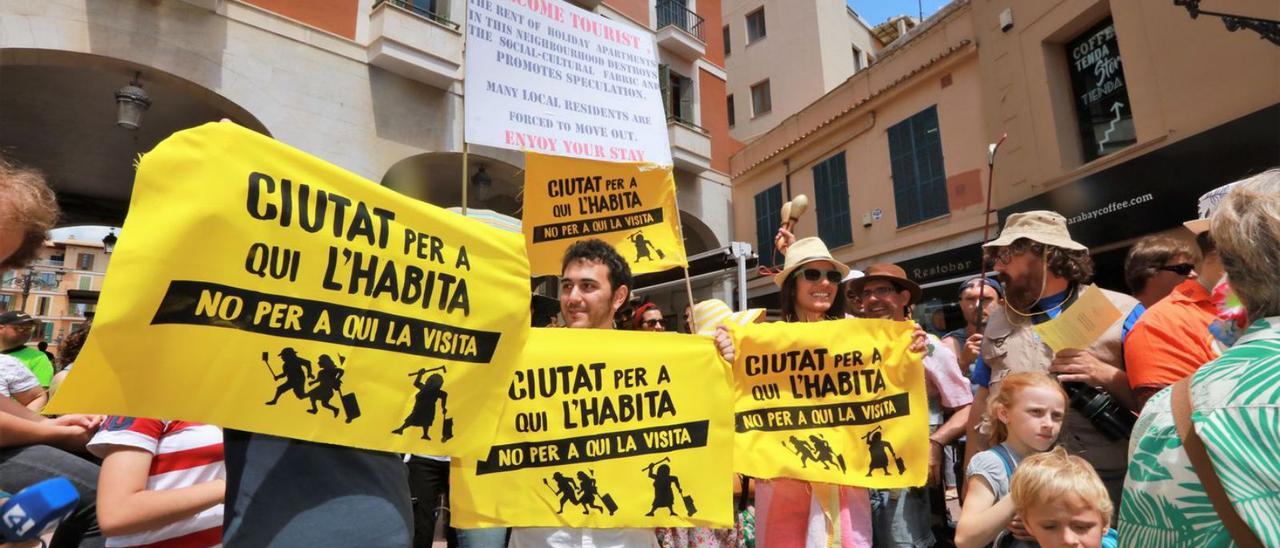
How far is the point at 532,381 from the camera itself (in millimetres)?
2357

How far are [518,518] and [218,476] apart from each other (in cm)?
92

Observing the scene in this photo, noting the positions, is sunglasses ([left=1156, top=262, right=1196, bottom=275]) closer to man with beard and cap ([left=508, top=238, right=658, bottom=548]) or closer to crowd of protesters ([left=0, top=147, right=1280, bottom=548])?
crowd of protesters ([left=0, top=147, right=1280, bottom=548])

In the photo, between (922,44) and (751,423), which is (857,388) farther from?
(922,44)

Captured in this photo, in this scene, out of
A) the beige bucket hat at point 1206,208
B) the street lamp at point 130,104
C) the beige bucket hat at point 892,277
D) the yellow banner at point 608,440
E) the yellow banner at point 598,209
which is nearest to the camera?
the yellow banner at point 608,440

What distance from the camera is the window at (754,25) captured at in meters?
21.8

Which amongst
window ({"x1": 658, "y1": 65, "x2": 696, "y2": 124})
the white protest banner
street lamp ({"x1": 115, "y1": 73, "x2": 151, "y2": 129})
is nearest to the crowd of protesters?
the white protest banner

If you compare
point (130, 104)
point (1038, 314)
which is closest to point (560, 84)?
point (1038, 314)

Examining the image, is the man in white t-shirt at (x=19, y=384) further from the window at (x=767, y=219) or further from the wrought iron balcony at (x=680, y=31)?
the window at (x=767, y=219)

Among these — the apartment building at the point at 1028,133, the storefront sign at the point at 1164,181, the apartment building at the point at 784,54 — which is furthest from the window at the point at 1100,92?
the apartment building at the point at 784,54

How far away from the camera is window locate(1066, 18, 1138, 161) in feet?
31.0

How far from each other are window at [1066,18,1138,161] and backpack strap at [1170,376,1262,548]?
32.9 feet

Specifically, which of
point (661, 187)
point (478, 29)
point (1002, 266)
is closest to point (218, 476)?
point (478, 29)

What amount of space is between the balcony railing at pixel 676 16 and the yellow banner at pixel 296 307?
41.2 ft

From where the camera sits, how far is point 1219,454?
3.59 feet
